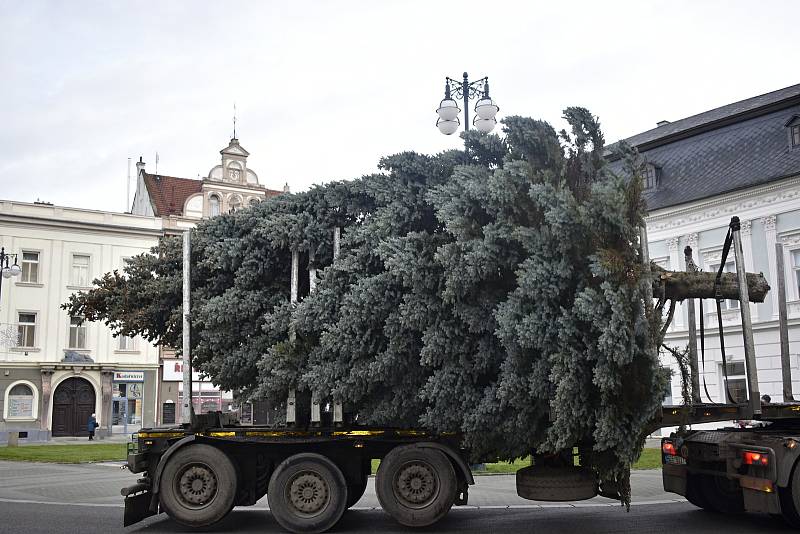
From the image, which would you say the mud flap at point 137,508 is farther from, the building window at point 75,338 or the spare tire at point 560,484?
the building window at point 75,338

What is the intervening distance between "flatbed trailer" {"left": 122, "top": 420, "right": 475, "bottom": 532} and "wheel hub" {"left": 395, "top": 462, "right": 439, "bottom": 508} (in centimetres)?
1

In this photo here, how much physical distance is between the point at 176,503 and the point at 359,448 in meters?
2.22

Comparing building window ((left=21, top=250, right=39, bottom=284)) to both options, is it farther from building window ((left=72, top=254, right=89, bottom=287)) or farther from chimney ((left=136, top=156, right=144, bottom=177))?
chimney ((left=136, top=156, right=144, bottom=177))

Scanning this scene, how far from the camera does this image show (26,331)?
4084 cm

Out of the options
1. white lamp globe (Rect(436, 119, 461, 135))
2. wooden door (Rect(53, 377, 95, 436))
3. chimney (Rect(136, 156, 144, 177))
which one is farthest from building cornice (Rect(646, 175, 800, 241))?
chimney (Rect(136, 156, 144, 177))

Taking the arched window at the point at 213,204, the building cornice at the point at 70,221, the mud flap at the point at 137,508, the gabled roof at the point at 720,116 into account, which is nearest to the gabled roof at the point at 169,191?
the arched window at the point at 213,204

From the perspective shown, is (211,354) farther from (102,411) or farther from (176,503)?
(102,411)

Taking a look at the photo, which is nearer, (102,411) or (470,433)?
(470,433)

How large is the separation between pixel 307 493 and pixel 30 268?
36.1 meters

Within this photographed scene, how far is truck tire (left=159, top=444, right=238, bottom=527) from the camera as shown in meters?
9.64

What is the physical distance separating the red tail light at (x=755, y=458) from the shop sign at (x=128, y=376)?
38496 mm

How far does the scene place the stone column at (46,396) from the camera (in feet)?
132

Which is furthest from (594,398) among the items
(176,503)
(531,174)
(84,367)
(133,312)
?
(84,367)

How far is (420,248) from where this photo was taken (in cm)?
946
